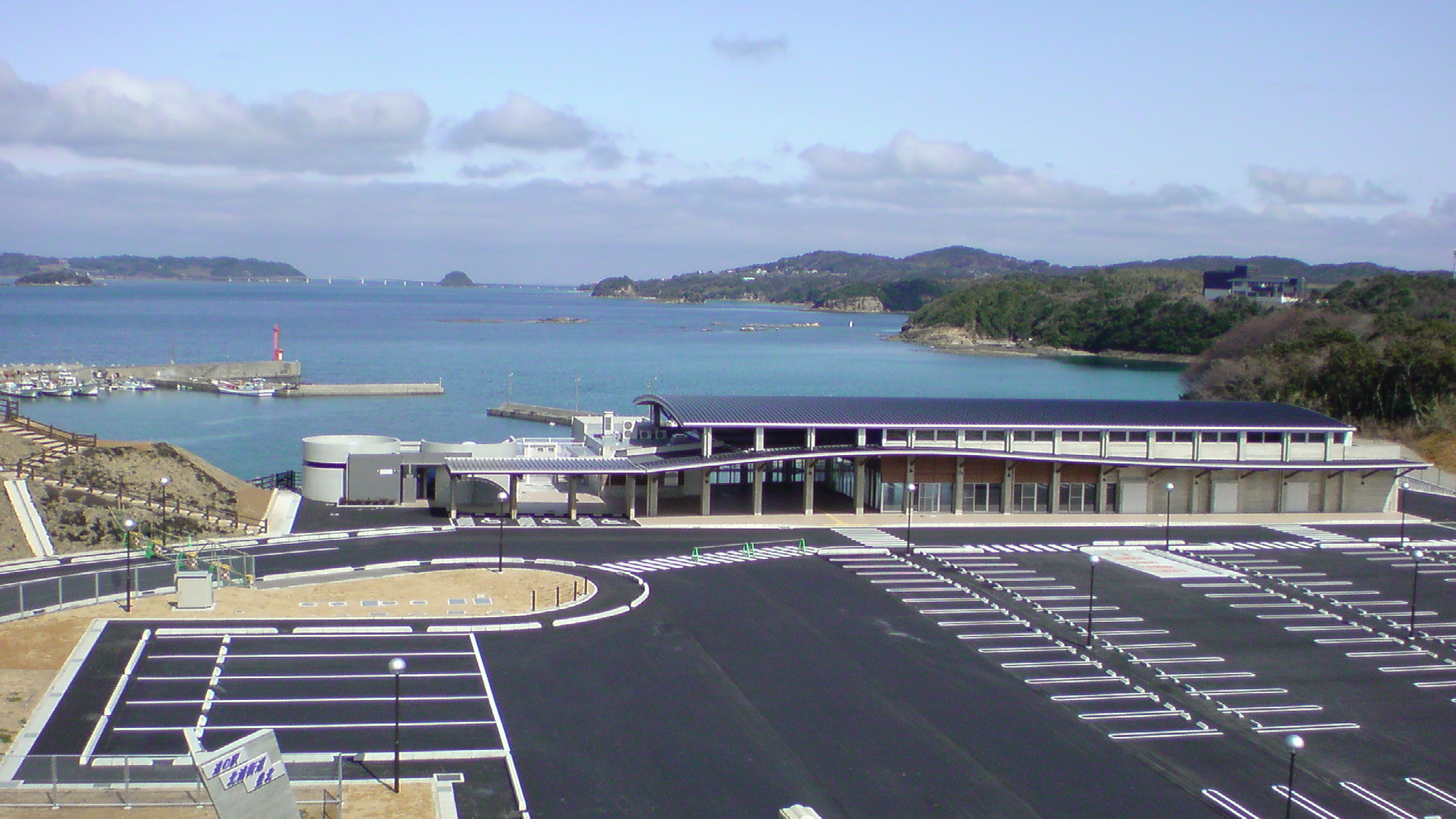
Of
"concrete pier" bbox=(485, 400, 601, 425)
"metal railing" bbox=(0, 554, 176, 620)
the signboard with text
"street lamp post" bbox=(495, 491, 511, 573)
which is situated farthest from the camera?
"concrete pier" bbox=(485, 400, 601, 425)

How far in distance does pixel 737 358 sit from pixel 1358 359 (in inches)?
3519

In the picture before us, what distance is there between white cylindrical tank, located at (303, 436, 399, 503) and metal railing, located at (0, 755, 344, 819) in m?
25.7

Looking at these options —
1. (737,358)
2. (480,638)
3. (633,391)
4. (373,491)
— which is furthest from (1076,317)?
(480,638)

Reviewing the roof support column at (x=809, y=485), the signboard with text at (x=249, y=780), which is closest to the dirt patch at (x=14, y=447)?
the roof support column at (x=809, y=485)

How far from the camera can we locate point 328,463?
41438 millimetres

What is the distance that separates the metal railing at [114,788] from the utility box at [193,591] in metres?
10.2

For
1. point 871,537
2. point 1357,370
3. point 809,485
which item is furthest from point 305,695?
point 1357,370

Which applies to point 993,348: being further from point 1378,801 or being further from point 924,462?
point 1378,801

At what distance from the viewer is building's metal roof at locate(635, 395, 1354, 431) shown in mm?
41781

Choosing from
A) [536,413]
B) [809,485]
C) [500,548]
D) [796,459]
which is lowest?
[536,413]

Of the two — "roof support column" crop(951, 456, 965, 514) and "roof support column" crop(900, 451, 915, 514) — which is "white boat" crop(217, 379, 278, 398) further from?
"roof support column" crop(951, 456, 965, 514)

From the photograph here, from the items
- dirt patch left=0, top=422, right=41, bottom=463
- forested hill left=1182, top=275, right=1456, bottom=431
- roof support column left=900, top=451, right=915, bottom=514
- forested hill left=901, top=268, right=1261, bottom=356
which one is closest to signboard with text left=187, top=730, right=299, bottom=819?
roof support column left=900, top=451, right=915, bottom=514

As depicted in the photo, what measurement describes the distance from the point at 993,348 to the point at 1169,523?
139 m

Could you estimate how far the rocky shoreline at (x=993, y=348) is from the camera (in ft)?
497
